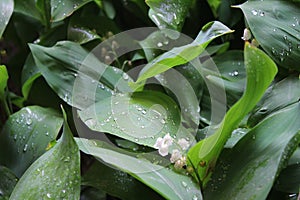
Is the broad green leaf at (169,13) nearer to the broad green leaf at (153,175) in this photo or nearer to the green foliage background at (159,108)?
the green foliage background at (159,108)

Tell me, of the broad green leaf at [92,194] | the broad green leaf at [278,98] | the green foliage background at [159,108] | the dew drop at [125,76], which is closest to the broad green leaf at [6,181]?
the green foliage background at [159,108]

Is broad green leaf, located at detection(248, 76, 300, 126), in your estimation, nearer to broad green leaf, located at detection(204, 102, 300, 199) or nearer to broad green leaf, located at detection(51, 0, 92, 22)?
broad green leaf, located at detection(204, 102, 300, 199)

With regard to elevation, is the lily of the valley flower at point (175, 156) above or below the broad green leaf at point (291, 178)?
above

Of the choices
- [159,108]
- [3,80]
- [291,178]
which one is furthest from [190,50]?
[3,80]

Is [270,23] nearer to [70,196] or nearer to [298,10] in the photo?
[298,10]

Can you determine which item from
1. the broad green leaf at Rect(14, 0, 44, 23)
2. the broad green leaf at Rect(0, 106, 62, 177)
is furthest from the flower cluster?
the broad green leaf at Rect(14, 0, 44, 23)

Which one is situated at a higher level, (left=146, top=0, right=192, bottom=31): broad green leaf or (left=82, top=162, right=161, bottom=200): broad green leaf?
(left=146, top=0, right=192, bottom=31): broad green leaf

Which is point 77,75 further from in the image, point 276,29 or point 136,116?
point 276,29
